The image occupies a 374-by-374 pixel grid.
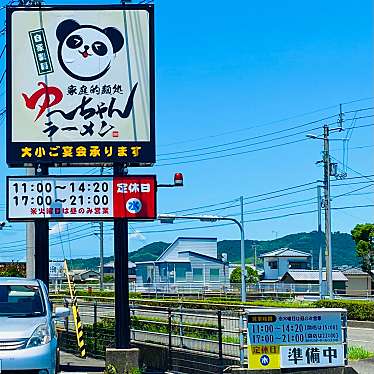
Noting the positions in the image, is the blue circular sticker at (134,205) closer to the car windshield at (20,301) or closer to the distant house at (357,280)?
the car windshield at (20,301)

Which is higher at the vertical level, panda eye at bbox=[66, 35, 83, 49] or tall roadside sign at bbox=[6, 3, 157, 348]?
panda eye at bbox=[66, 35, 83, 49]

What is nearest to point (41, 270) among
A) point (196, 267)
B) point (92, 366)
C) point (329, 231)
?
point (92, 366)

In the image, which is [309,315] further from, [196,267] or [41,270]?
[196,267]

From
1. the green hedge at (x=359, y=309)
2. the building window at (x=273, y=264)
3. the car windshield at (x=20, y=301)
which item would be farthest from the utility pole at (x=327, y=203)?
the building window at (x=273, y=264)

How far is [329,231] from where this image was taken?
153 ft

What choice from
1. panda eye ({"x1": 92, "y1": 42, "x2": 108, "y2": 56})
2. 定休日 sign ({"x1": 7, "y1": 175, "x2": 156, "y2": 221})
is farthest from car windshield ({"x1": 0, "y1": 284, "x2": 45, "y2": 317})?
panda eye ({"x1": 92, "y1": 42, "x2": 108, "y2": 56})

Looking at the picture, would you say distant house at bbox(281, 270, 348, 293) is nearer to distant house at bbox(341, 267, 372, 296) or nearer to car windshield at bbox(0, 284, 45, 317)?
distant house at bbox(341, 267, 372, 296)

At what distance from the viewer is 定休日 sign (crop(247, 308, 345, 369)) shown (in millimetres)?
11914

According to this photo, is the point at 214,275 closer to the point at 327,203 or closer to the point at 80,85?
the point at 327,203

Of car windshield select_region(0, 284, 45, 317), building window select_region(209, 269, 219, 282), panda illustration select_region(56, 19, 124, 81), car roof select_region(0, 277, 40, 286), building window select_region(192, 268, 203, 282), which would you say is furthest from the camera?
building window select_region(209, 269, 219, 282)

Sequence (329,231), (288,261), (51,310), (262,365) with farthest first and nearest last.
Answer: (288,261) → (329,231) → (262,365) → (51,310)

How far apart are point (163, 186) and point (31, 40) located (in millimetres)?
4180

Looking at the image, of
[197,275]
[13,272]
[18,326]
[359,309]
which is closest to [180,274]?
[197,275]

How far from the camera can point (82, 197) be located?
15.9 meters
